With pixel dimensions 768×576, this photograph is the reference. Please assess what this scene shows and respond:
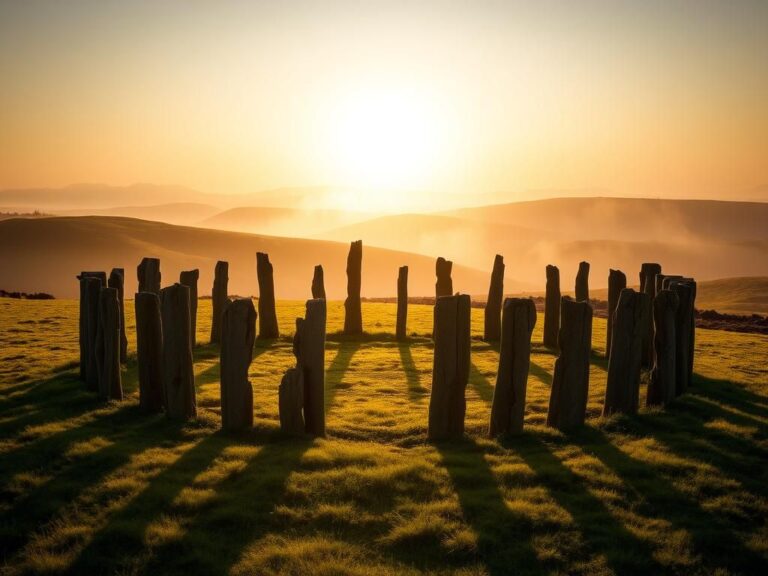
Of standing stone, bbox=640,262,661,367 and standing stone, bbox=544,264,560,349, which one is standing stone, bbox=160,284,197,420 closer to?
standing stone, bbox=640,262,661,367

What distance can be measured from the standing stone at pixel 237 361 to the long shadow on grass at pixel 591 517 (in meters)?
4.63

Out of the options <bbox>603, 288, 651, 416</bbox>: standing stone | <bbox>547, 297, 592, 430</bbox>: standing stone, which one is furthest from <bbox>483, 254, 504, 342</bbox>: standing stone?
<bbox>547, 297, 592, 430</bbox>: standing stone

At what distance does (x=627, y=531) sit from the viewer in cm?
693

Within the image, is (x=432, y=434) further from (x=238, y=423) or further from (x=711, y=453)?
(x=711, y=453)

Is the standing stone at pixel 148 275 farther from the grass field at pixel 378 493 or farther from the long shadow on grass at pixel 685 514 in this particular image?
the long shadow on grass at pixel 685 514

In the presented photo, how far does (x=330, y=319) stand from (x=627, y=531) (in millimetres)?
21623

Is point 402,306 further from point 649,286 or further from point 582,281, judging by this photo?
point 649,286

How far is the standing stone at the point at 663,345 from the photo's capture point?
11.8 m

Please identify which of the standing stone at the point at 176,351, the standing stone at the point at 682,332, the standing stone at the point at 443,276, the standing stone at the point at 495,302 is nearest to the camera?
the standing stone at the point at 176,351

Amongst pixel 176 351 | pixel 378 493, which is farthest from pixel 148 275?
pixel 378 493

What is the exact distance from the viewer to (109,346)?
12086 millimetres

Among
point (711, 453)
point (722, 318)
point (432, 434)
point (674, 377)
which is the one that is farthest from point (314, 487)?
point (722, 318)

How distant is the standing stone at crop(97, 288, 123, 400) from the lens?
11.9 meters

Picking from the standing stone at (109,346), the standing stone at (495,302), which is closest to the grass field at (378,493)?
the standing stone at (109,346)
